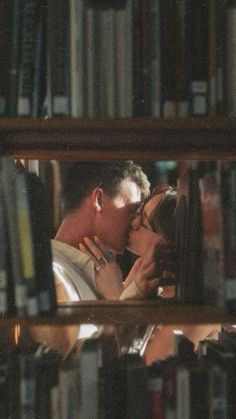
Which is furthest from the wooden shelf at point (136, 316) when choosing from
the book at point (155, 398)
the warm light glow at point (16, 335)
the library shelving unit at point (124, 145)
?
the warm light glow at point (16, 335)

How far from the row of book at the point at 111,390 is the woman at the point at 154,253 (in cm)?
22

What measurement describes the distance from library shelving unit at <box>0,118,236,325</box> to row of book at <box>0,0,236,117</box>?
0.03 metres

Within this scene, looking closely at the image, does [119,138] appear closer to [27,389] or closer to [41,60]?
[41,60]

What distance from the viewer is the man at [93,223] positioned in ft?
4.33

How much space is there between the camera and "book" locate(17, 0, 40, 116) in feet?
3.32

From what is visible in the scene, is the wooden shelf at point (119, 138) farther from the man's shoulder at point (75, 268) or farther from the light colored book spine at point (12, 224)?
the man's shoulder at point (75, 268)

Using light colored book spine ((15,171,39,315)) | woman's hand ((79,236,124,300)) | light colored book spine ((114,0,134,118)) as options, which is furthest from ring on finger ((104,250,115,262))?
light colored book spine ((114,0,134,118))

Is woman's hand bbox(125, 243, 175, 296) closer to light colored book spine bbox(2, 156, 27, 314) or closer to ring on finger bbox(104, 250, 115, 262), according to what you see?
ring on finger bbox(104, 250, 115, 262)

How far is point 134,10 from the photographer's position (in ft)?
3.42

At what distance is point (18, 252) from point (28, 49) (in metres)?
0.37

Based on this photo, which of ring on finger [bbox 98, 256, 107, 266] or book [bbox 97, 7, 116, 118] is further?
ring on finger [bbox 98, 256, 107, 266]

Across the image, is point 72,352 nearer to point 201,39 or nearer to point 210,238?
point 210,238

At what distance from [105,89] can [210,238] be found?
36 centimetres

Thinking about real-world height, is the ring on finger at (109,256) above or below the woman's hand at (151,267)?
above
